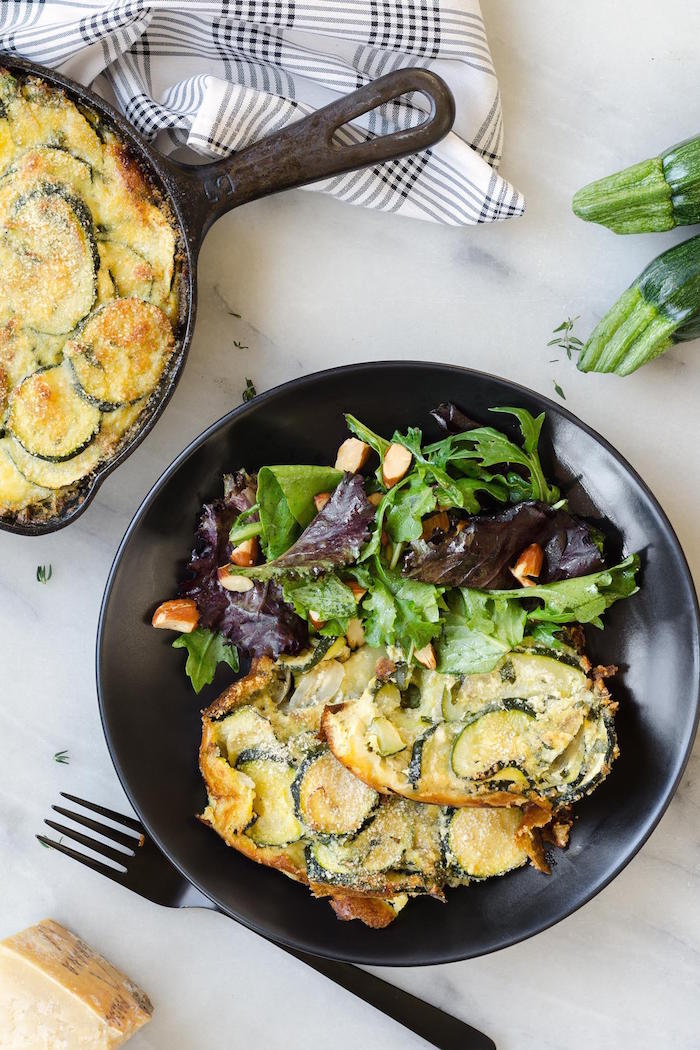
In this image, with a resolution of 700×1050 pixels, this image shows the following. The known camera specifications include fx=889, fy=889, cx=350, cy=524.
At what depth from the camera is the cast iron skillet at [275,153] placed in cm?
234

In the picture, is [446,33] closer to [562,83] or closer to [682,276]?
[562,83]

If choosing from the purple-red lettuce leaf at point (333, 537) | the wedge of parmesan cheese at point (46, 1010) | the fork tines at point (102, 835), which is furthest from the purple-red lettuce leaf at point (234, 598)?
the wedge of parmesan cheese at point (46, 1010)

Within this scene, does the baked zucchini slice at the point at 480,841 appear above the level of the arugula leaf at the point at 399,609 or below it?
below

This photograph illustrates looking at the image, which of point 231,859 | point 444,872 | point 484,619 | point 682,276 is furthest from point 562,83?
point 231,859

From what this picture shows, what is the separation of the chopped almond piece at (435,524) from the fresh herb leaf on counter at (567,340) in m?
0.70

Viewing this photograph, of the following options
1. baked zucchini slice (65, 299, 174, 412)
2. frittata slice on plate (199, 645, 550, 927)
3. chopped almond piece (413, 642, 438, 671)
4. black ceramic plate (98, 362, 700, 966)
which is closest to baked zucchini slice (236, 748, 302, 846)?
frittata slice on plate (199, 645, 550, 927)

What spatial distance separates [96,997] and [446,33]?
3.07m

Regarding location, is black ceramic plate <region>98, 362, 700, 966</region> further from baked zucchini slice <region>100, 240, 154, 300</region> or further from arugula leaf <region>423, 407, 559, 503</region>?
baked zucchini slice <region>100, 240, 154, 300</region>

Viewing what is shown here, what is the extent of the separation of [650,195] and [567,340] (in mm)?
457

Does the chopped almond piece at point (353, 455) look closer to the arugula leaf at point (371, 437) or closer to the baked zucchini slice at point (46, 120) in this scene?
the arugula leaf at point (371, 437)

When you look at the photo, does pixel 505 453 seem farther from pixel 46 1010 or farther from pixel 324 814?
pixel 46 1010

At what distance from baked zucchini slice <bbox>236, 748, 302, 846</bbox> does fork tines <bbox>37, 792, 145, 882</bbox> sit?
51 centimetres

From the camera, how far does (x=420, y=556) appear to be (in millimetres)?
2359

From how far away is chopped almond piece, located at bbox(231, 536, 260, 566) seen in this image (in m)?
2.55
